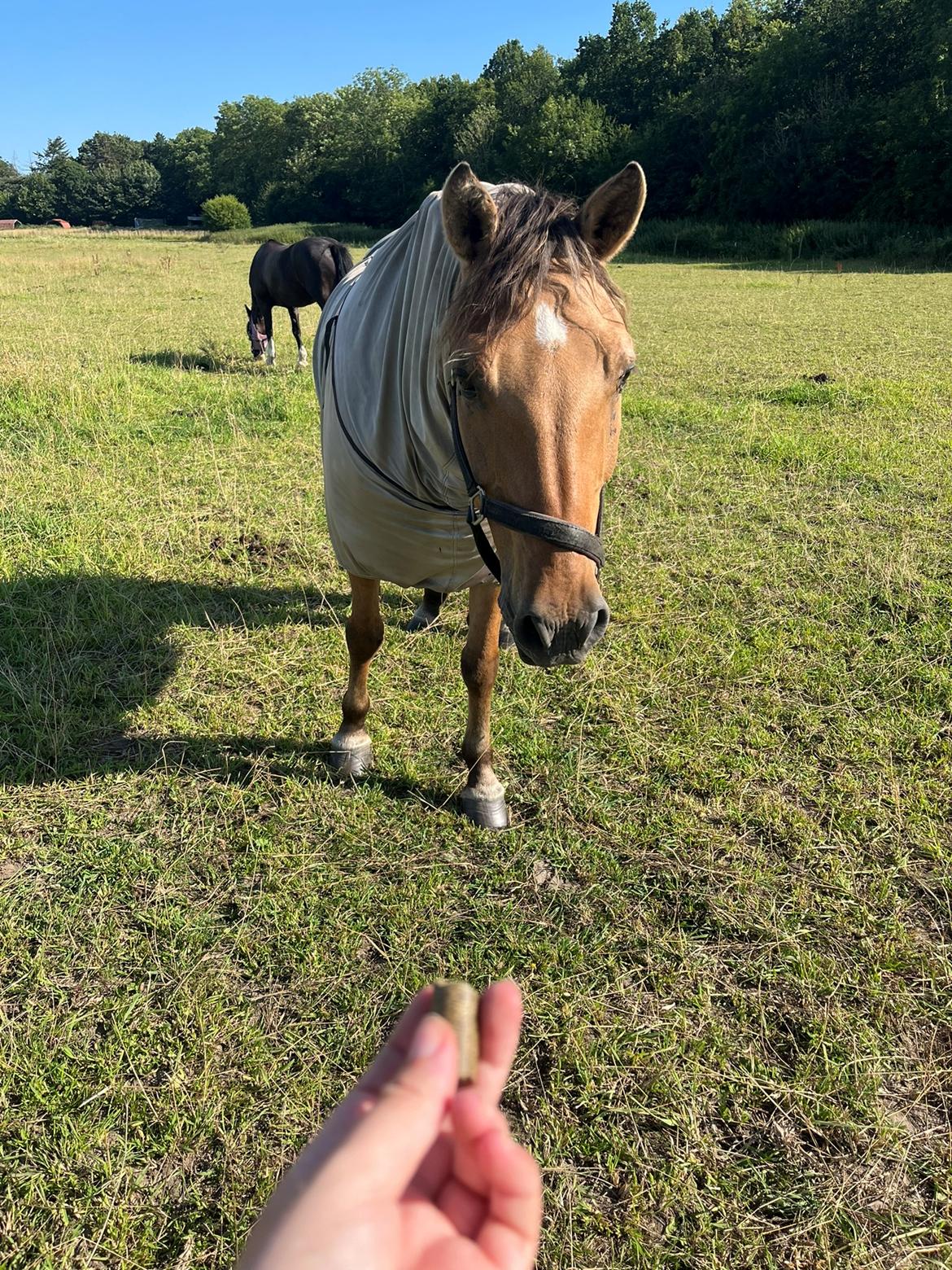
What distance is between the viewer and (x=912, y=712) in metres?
3.20

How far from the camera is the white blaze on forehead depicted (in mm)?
1605

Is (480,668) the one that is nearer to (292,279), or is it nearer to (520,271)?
(520,271)

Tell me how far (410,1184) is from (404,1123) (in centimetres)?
14

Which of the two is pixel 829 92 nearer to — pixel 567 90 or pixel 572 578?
pixel 567 90

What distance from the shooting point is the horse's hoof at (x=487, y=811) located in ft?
8.73

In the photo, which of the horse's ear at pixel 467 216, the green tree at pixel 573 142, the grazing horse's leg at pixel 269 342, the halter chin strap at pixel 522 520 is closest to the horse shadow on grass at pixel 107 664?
the halter chin strap at pixel 522 520

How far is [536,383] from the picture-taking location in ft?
5.20

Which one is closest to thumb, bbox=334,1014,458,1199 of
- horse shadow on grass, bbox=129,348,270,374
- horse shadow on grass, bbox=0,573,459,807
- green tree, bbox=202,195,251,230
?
horse shadow on grass, bbox=0,573,459,807

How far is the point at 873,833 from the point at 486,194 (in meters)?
2.52

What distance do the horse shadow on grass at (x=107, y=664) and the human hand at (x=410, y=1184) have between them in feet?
7.41

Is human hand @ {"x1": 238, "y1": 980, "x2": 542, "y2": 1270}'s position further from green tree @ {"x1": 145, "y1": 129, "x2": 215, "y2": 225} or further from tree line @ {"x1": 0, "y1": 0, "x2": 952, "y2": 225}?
green tree @ {"x1": 145, "y1": 129, "x2": 215, "y2": 225}

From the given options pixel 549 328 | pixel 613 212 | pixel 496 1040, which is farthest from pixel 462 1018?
pixel 613 212

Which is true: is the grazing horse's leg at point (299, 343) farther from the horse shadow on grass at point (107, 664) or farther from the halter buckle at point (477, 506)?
the halter buckle at point (477, 506)

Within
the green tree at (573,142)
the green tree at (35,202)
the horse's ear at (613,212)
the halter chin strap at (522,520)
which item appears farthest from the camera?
the green tree at (35,202)
